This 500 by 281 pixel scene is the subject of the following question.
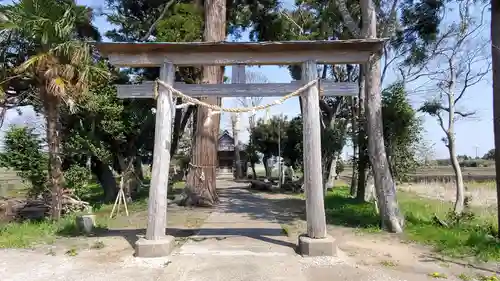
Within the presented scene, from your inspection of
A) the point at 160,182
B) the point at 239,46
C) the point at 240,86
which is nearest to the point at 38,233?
the point at 160,182

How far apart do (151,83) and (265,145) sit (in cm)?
2723

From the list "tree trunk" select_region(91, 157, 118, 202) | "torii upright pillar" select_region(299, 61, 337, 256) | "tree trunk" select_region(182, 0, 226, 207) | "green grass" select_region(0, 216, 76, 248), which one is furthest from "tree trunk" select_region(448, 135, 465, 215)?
"tree trunk" select_region(91, 157, 118, 202)

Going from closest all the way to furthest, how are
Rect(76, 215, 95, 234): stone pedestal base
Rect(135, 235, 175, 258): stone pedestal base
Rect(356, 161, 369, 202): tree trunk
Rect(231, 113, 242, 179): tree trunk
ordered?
Rect(135, 235, 175, 258): stone pedestal base → Rect(76, 215, 95, 234): stone pedestal base → Rect(356, 161, 369, 202): tree trunk → Rect(231, 113, 242, 179): tree trunk

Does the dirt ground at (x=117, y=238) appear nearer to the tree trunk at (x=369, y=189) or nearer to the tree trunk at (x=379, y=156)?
the tree trunk at (x=379, y=156)

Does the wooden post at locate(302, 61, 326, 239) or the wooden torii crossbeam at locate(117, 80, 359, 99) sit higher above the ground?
the wooden torii crossbeam at locate(117, 80, 359, 99)

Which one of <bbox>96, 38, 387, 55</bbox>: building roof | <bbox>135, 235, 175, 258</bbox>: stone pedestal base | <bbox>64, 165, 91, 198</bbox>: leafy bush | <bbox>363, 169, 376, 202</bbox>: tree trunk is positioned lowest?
<bbox>135, 235, 175, 258</bbox>: stone pedestal base

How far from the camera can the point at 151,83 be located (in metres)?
→ 7.11

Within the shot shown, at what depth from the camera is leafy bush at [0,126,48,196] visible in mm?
11414

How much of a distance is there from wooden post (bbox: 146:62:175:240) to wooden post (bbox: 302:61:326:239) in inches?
93.7

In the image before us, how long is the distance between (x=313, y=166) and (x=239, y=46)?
241cm

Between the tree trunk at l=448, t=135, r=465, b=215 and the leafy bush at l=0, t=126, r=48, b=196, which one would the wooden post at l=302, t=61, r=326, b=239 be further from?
the leafy bush at l=0, t=126, r=48, b=196

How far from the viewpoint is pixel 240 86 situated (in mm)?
7168

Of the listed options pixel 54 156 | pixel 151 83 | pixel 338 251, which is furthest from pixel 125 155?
pixel 338 251

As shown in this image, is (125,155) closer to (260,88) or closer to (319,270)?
(260,88)
